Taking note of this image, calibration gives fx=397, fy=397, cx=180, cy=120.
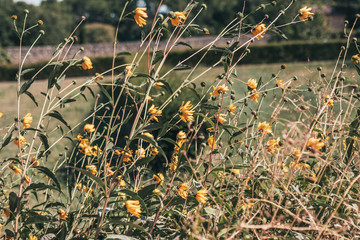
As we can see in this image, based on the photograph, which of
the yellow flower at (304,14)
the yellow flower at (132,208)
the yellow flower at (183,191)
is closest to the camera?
the yellow flower at (132,208)

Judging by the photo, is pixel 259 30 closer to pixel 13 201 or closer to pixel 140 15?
pixel 140 15

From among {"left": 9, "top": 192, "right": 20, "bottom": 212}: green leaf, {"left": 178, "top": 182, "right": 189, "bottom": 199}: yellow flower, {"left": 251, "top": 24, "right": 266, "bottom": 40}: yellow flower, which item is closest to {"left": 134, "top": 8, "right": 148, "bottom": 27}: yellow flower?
{"left": 251, "top": 24, "right": 266, "bottom": 40}: yellow flower

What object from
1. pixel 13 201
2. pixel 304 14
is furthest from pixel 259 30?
pixel 13 201

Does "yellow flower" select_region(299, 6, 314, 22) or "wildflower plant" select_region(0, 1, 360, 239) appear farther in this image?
"yellow flower" select_region(299, 6, 314, 22)

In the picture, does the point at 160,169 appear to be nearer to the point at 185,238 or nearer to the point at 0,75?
the point at 185,238

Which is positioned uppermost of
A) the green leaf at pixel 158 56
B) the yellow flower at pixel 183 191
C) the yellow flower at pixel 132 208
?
the green leaf at pixel 158 56

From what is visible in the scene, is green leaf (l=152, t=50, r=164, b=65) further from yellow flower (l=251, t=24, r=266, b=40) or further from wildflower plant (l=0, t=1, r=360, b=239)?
yellow flower (l=251, t=24, r=266, b=40)

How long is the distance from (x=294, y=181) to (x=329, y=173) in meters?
0.16

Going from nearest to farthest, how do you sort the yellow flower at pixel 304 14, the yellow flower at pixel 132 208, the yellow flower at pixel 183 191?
the yellow flower at pixel 132 208, the yellow flower at pixel 183 191, the yellow flower at pixel 304 14

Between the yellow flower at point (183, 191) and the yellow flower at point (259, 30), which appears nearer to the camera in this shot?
the yellow flower at point (183, 191)

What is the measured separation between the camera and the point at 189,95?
12.7ft

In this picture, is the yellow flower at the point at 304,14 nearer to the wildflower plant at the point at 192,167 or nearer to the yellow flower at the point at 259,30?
the wildflower plant at the point at 192,167

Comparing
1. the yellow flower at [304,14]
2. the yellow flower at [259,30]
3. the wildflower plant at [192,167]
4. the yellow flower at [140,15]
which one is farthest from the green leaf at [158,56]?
the yellow flower at [304,14]

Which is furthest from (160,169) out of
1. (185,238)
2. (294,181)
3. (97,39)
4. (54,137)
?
(97,39)
